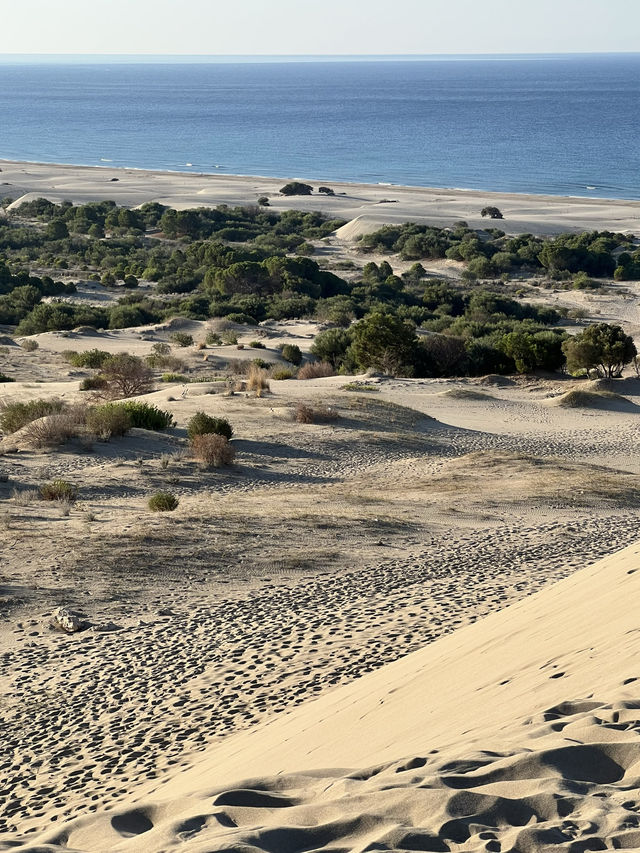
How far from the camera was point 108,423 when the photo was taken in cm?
1697

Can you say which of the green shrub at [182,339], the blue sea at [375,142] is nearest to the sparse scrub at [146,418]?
the green shrub at [182,339]

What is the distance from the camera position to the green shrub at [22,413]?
1811 centimetres

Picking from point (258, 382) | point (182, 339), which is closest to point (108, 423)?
point (258, 382)

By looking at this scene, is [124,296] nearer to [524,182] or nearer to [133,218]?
[133,218]

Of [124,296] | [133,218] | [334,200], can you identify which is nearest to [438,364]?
[124,296]

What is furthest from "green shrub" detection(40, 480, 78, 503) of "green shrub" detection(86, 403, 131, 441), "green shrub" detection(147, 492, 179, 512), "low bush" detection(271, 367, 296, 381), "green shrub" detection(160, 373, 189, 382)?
"low bush" detection(271, 367, 296, 381)

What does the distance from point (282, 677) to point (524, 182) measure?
88.4 metres

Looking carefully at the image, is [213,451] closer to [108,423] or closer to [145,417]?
[108,423]

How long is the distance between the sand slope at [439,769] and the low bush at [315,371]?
65.5 ft

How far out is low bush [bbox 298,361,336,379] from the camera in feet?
88.0

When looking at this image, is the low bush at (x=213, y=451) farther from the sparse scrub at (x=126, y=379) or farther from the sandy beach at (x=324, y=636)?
the sparse scrub at (x=126, y=379)

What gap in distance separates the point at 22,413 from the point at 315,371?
10387mm

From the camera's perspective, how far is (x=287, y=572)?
431 inches

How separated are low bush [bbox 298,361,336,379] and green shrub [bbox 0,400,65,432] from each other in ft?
30.1
